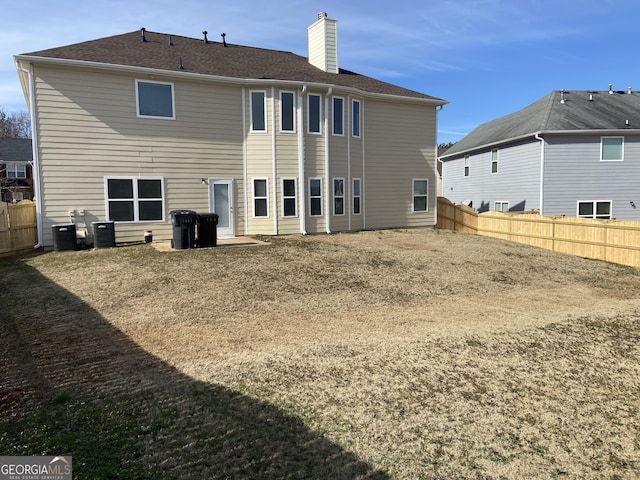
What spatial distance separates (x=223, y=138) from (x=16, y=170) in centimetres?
3690

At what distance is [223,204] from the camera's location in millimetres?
16078

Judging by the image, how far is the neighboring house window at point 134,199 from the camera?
571 inches

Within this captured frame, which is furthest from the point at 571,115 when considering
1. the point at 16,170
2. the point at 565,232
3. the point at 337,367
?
the point at 16,170

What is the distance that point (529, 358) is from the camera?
557 centimetres

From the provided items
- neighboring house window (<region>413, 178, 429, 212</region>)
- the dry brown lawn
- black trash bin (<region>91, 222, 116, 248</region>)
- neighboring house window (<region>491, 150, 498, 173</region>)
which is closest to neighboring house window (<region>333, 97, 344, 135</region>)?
neighboring house window (<region>413, 178, 429, 212</region>)

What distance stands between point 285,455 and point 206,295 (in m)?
5.38

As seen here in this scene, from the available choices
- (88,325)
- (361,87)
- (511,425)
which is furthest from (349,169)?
(511,425)

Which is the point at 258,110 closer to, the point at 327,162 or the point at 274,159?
the point at 274,159

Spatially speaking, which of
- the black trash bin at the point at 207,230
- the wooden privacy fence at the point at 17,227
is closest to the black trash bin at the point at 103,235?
the wooden privacy fence at the point at 17,227

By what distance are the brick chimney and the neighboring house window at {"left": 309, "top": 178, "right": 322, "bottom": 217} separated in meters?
5.89

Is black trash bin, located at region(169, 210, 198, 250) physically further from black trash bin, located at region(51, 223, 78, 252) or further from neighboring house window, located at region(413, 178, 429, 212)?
neighboring house window, located at region(413, 178, 429, 212)

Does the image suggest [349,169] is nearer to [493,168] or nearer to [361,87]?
[361,87]

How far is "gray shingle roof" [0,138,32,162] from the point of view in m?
41.3

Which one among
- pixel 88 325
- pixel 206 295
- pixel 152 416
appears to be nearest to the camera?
pixel 152 416
